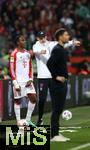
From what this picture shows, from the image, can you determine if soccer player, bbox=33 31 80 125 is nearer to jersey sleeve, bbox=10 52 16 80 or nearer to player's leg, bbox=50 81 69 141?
jersey sleeve, bbox=10 52 16 80

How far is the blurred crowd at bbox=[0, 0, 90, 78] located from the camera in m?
28.5

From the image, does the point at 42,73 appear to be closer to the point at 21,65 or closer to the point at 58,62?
the point at 21,65

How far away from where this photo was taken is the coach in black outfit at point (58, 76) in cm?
1291

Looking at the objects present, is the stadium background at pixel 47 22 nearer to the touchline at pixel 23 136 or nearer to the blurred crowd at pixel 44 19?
the blurred crowd at pixel 44 19

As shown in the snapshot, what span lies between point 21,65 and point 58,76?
2323 millimetres

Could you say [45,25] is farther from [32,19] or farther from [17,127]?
[17,127]

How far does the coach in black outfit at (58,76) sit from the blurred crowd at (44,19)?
14.8 meters

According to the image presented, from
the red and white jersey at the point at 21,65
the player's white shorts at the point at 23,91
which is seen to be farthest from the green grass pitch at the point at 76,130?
the red and white jersey at the point at 21,65

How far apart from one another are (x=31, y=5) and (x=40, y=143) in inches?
746

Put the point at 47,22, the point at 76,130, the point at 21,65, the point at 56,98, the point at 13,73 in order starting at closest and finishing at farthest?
the point at 56,98, the point at 13,73, the point at 76,130, the point at 21,65, the point at 47,22

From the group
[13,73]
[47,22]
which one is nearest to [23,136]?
[13,73]

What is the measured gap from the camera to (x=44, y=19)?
97.2ft

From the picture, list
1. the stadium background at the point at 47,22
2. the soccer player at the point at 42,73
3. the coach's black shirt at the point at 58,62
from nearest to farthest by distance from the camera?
the coach's black shirt at the point at 58,62
the soccer player at the point at 42,73
the stadium background at the point at 47,22

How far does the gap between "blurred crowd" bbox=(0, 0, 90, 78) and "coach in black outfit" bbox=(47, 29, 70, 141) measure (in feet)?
48.4
